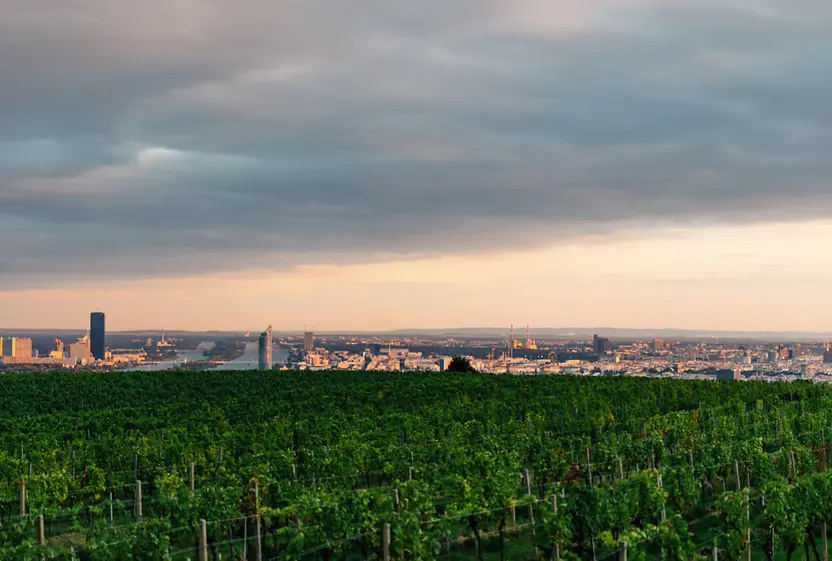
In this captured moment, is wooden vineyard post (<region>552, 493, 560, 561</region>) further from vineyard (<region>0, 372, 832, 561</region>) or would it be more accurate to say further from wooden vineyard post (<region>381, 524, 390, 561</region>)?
wooden vineyard post (<region>381, 524, 390, 561</region>)

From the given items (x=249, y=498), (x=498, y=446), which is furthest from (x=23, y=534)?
(x=498, y=446)

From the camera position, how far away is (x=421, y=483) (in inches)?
769

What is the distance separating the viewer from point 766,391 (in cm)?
5259

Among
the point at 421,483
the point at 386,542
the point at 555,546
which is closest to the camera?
the point at 386,542

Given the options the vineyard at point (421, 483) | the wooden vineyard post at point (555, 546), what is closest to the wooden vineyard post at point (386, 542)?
the vineyard at point (421, 483)

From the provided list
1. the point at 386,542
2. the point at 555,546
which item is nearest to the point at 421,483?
the point at 555,546

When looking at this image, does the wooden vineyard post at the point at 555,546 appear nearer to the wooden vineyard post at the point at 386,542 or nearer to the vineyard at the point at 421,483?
the vineyard at the point at 421,483

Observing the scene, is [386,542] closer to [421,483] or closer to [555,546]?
[555,546]

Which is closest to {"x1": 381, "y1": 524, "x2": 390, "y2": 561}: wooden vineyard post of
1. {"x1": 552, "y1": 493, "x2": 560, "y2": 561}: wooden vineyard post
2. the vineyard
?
the vineyard

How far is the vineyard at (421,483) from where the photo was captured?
16688mm

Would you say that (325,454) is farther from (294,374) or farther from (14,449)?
(294,374)

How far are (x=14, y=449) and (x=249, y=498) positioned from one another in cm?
1667

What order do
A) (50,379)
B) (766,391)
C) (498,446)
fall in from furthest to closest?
1. (50,379)
2. (766,391)
3. (498,446)

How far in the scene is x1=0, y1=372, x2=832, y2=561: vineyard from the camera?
16688 mm
